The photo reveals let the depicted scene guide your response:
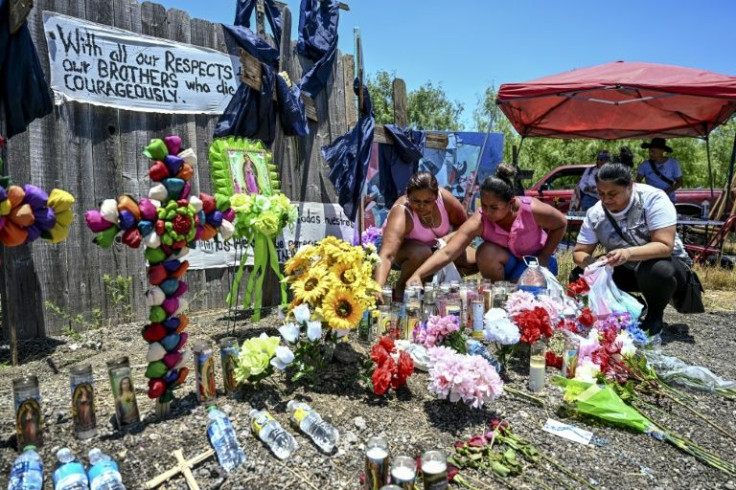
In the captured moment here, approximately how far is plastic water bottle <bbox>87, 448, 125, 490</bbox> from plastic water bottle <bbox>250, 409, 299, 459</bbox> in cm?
53

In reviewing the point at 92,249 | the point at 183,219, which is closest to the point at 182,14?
the point at 92,249

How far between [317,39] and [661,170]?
16.6 feet

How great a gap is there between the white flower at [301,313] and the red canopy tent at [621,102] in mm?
5275

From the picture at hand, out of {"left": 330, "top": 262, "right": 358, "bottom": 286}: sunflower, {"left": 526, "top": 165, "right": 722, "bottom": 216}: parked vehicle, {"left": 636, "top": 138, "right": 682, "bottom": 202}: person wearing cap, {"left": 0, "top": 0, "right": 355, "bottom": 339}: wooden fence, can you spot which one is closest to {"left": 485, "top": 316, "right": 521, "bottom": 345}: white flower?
{"left": 330, "top": 262, "right": 358, "bottom": 286}: sunflower

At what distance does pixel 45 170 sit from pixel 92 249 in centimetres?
64

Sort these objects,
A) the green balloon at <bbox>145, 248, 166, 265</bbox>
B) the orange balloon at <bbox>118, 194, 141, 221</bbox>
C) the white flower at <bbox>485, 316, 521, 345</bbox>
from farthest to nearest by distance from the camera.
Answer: the white flower at <bbox>485, 316, 521, 345</bbox>, the green balloon at <bbox>145, 248, 166, 265</bbox>, the orange balloon at <bbox>118, 194, 141, 221</bbox>

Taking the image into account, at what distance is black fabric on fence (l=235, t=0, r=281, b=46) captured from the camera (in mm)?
4570

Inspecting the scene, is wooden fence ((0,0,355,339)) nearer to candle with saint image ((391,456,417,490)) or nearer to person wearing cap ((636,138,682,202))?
candle with saint image ((391,456,417,490))

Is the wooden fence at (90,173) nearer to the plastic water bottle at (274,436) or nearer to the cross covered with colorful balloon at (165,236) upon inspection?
the cross covered with colorful balloon at (165,236)

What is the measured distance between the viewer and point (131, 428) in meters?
2.16

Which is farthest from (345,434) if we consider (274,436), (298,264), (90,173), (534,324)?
(90,173)

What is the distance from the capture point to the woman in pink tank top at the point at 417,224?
13.1ft

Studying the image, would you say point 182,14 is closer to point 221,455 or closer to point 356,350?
point 356,350

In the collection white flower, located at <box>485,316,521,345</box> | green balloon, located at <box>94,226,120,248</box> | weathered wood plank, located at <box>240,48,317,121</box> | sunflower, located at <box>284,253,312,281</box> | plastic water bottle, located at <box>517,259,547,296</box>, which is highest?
weathered wood plank, located at <box>240,48,317,121</box>
